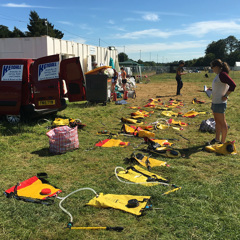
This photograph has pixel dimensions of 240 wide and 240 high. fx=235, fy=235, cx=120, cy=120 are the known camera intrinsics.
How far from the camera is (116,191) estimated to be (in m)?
3.44

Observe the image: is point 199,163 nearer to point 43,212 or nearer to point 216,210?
point 216,210

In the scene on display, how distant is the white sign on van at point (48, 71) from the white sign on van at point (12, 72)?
21.0 inches

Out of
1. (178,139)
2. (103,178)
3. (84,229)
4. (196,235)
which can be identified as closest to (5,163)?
(103,178)

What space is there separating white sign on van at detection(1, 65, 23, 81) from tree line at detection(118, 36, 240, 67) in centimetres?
8266

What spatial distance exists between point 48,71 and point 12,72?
3.42 feet

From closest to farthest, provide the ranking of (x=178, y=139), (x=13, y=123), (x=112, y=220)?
(x=112, y=220) → (x=178, y=139) → (x=13, y=123)

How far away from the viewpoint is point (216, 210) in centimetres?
291

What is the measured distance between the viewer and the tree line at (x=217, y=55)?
3482 inches

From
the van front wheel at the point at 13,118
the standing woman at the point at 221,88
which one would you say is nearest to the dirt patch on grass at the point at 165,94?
the van front wheel at the point at 13,118

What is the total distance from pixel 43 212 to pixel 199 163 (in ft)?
9.67

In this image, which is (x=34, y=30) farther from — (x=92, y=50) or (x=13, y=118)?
(x=13, y=118)

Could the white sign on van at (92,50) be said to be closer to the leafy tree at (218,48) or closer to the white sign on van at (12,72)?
the white sign on van at (12,72)

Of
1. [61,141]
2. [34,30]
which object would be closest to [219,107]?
[61,141]

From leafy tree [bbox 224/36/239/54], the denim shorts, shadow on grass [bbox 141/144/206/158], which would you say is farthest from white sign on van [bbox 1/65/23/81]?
leafy tree [bbox 224/36/239/54]
